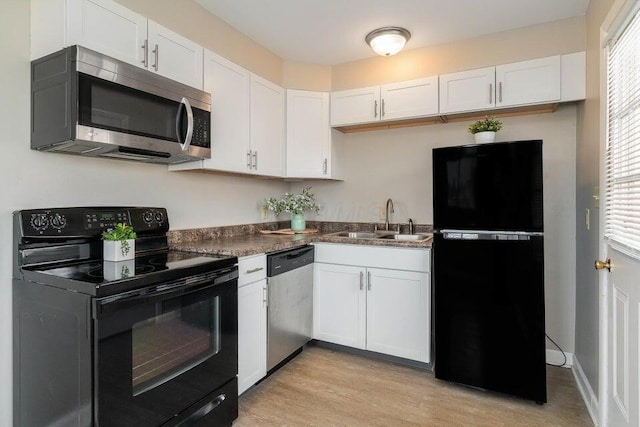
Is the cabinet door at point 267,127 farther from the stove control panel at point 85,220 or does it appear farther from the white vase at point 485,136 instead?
the white vase at point 485,136

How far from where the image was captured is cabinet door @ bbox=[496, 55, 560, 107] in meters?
2.41

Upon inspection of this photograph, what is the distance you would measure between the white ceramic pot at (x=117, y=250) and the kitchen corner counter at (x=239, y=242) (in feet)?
1.38

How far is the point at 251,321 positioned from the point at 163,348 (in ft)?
2.23

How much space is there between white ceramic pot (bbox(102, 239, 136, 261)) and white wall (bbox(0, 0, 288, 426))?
348 millimetres

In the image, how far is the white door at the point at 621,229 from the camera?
4.59 feet

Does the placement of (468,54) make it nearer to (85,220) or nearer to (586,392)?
(586,392)

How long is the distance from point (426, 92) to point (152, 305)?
2443 millimetres

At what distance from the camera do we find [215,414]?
177cm

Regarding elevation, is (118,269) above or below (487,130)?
below

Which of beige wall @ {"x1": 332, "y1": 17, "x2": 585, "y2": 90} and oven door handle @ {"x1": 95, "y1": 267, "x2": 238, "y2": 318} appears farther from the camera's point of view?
beige wall @ {"x1": 332, "y1": 17, "x2": 585, "y2": 90}

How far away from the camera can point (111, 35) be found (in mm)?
1742

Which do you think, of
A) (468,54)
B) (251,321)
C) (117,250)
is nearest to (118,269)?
(117,250)

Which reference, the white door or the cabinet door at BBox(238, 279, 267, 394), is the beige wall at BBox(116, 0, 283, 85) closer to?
the cabinet door at BBox(238, 279, 267, 394)

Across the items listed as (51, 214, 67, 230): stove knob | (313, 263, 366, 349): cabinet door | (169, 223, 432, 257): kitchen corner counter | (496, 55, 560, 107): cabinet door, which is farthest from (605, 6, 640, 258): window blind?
(51, 214, 67, 230): stove knob
